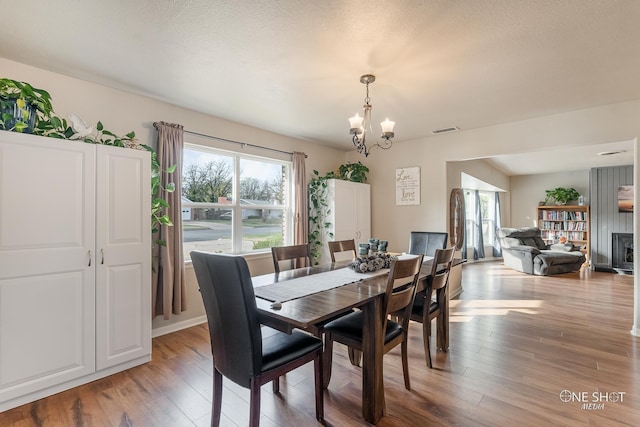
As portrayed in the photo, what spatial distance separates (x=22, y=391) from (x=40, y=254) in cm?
91

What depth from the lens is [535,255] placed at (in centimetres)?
639

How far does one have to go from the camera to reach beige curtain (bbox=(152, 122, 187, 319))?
10.2 feet

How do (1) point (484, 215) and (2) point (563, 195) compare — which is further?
(1) point (484, 215)

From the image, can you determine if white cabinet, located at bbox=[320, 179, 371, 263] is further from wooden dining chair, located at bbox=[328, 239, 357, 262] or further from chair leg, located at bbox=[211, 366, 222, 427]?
chair leg, located at bbox=[211, 366, 222, 427]

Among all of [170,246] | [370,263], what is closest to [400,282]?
[370,263]

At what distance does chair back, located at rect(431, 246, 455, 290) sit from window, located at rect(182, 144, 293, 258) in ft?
8.29

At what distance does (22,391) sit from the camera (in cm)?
202

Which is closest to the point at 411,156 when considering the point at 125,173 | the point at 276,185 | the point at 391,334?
the point at 276,185

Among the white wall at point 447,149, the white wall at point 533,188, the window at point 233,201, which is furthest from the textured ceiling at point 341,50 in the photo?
the white wall at point 533,188

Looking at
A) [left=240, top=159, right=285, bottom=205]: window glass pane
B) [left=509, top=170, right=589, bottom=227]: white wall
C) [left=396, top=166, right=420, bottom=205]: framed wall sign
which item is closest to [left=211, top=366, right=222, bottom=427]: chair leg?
[left=240, top=159, right=285, bottom=205]: window glass pane

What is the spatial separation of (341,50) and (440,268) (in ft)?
6.45

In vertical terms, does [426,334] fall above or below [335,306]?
below

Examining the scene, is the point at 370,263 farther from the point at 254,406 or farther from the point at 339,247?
the point at 254,406

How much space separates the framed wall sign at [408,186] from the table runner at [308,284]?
8.32 ft
